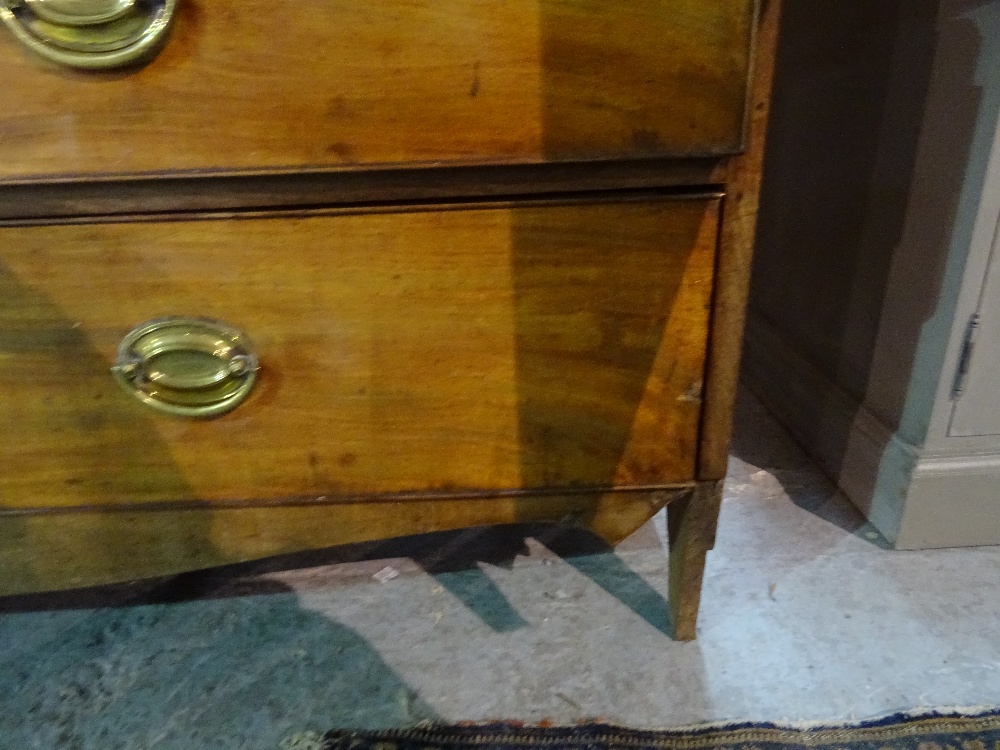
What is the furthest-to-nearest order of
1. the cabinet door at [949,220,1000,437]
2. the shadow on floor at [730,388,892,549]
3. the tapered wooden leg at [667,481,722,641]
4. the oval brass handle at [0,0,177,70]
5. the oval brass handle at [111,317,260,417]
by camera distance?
the shadow on floor at [730,388,892,549]
the cabinet door at [949,220,1000,437]
the tapered wooden leg at [667,481,722,641]
the oval brass handle at [111,317,260,417]
the oval brass handle at [0,0,177,70]

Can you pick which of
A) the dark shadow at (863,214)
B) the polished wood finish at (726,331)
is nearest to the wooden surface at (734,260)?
the polished wood finish at (726,331)

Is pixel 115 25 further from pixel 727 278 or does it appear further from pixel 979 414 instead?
pixel 979 414

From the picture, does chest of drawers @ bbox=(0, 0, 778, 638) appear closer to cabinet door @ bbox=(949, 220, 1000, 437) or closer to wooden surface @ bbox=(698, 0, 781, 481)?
wooden surface @ bbox=(698, 0, 781, 481)

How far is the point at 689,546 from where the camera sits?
0.72 m

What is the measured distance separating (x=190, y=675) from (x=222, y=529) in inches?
9.6

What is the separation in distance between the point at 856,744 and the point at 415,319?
599mm

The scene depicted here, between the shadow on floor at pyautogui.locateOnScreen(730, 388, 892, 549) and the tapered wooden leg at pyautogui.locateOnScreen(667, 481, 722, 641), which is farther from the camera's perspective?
the shadow on floor at pyautogui.locateOnScreen(730, 388, 892, 549)

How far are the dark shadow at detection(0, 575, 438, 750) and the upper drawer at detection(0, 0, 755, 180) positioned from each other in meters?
0.57

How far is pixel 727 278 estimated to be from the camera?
0.58 m

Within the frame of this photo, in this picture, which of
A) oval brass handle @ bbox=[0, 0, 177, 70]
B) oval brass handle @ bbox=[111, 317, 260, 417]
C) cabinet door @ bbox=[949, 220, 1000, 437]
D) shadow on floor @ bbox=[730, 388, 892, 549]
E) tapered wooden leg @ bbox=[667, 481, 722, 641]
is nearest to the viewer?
oval brass handle @ bbox=[0, 0, 177, 70]

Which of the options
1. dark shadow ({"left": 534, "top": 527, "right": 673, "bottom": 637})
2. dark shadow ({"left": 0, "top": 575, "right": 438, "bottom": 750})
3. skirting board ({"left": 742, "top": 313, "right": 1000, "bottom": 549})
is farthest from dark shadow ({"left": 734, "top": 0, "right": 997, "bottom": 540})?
dark shadow ({"left": 0, "top": 575, "right": 438, "bottom": 750})

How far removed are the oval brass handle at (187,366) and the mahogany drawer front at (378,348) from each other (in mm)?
13

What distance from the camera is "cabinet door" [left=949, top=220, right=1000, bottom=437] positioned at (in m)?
0.81

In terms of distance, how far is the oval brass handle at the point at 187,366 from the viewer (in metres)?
0.57
